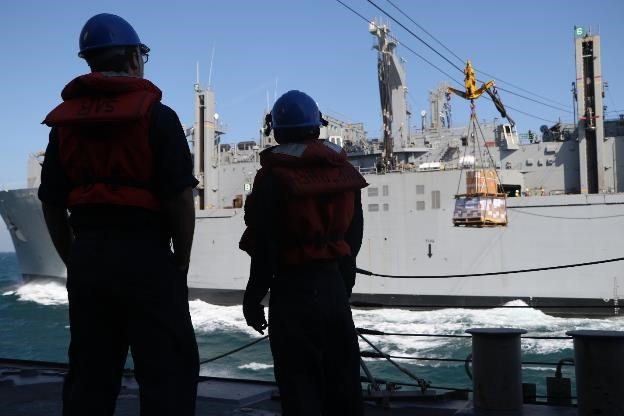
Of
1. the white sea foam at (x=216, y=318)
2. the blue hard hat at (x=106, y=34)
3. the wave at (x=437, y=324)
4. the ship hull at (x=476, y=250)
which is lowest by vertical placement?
the white sea foam at (x=216, y=318)

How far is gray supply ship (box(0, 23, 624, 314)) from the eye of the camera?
1798 centimetres

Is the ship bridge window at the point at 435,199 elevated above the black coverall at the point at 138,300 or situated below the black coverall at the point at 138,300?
above

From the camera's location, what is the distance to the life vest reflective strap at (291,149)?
230 centimetres

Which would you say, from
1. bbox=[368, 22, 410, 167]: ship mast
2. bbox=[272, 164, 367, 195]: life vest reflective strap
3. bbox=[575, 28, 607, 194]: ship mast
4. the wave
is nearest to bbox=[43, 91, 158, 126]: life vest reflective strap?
bbox=[272, 164, 367, 195]: life vest reflective strap

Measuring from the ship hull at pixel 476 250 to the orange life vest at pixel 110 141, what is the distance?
15.3 meters

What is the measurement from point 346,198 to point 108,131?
903 mm

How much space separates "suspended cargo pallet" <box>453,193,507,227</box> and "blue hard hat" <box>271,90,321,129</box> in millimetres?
16880

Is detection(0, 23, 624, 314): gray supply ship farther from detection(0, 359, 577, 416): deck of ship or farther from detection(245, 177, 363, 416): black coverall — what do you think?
detection(245, 177, 363, 416): black coverall

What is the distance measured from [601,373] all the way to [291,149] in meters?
2.14

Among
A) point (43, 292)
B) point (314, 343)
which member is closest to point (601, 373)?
point (314, 343)

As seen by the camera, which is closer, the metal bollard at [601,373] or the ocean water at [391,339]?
the metal bollard at [601,373]

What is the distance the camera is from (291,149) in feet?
7.64

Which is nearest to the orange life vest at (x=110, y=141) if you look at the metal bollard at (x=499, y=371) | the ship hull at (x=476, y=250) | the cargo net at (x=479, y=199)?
the metal bollard at (x=499, y=371)

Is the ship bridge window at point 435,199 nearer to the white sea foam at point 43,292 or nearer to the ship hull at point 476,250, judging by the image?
the ship hull at point 476,250
